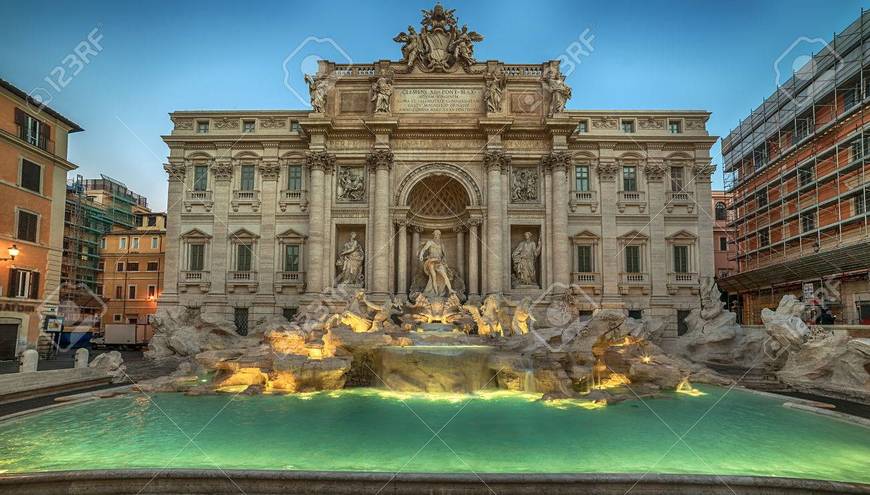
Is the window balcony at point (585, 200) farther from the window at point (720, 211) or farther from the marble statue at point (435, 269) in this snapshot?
the window at point (720, 211)

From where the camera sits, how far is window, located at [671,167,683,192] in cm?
2698

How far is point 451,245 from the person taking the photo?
27.2 metres

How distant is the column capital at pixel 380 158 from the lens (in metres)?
25.3

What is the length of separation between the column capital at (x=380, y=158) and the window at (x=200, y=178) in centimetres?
991

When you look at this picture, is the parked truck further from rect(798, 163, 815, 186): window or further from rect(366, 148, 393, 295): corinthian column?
rect(798, 163, 815, 186): window

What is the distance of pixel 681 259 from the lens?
26.6 m

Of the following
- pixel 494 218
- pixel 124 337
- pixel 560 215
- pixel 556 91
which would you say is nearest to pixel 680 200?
pixel 560 215

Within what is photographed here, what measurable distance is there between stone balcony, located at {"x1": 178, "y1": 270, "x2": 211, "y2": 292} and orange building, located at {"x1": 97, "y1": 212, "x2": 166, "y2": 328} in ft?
66.3

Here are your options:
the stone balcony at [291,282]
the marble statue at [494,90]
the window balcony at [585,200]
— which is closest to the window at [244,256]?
the stone balcony at [291,282]

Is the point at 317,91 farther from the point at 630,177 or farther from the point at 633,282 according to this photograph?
the point at 633,282

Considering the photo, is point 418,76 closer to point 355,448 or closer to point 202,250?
point 202,250

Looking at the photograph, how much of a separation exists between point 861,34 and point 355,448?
98.1ft

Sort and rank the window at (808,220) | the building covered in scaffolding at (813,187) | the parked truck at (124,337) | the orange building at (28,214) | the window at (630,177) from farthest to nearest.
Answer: the parked truck at (124,337) < the window at (808,220) < the window at (630,177) < the building covered in scaffolding at (813,187) < the orange building at (28,214)

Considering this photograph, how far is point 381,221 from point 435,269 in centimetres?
390
